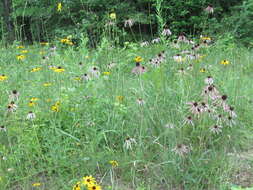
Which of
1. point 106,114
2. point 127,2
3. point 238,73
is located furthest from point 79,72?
point 127,2

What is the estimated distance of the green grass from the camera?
2.09m

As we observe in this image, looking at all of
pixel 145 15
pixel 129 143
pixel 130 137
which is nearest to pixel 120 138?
pixel 130 137

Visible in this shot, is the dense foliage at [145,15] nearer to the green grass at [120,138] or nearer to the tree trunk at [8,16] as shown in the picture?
the tree trunk at [8,16]

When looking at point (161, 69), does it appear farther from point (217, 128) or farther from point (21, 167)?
point (21, 167)

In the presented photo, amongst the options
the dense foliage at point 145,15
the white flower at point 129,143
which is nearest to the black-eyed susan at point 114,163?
the white flower at point 129,143

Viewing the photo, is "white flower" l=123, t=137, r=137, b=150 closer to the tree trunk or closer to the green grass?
the green grass

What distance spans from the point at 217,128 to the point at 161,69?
0.86 meters

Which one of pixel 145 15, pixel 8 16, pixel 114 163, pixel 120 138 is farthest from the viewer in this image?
pixel 8 16

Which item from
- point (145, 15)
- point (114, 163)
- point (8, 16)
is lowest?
point (114, 163)

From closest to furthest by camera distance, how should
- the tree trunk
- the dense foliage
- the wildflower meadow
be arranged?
1. the wildflower meadow
2. the dense foliage
3. the tree trunk

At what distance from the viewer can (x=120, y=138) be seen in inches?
97.4

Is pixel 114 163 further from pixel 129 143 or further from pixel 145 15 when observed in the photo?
pixel 145 15

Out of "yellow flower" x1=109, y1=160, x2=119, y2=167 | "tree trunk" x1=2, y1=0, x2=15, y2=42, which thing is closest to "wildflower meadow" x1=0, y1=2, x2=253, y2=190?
"yellow flower" x1=109, y1=160, x2=119, y2=167

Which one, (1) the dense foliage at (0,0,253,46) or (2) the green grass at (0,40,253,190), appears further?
(1) the dense foliage at (0,0,253,46)
